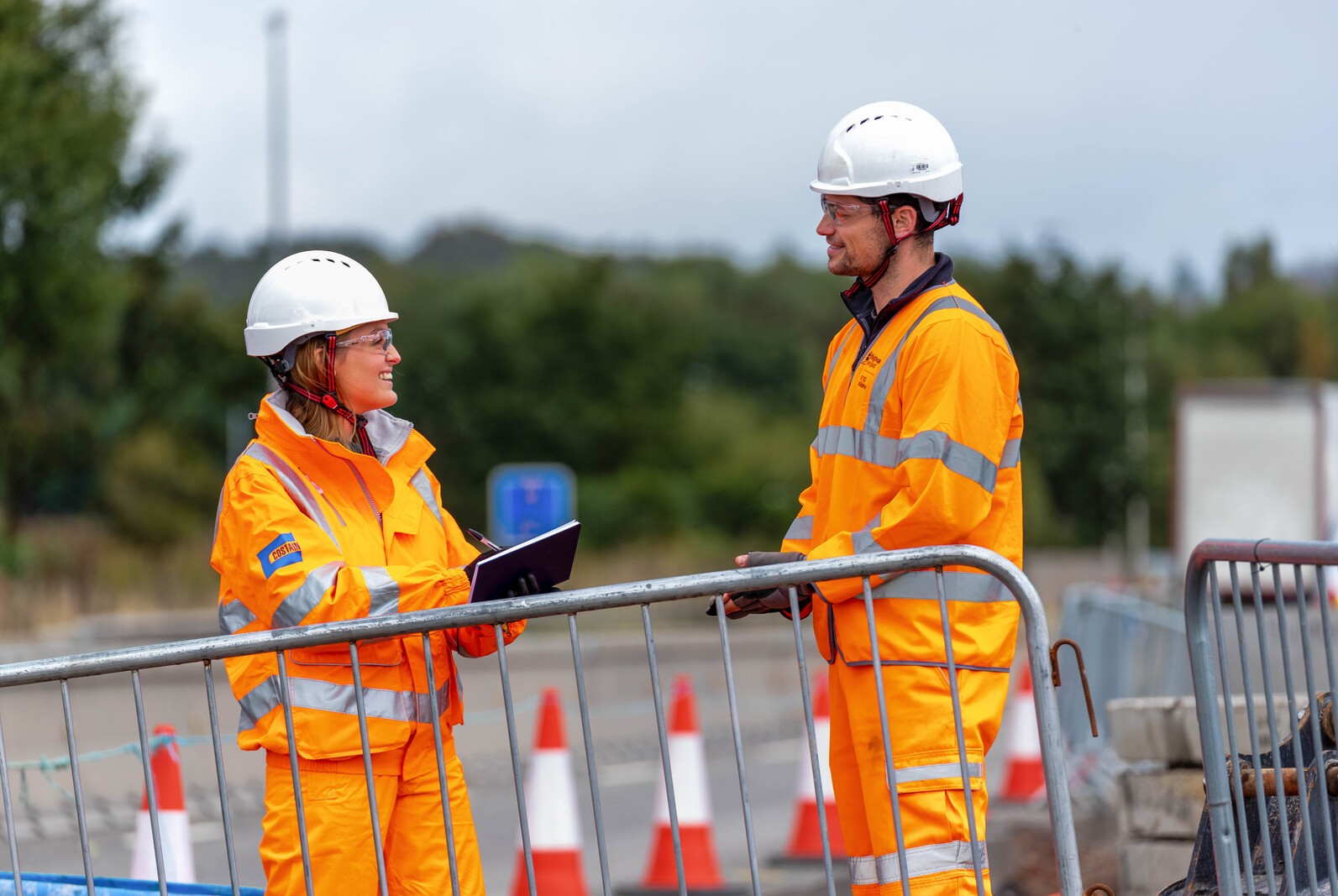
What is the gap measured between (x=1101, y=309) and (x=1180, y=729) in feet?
136

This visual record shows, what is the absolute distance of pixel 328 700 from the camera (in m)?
3.87

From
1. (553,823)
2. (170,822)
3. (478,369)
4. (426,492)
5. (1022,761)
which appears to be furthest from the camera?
(478,369)

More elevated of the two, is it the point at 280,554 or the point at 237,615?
the point at 280,554

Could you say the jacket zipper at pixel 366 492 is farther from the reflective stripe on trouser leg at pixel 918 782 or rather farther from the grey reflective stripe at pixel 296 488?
the reflective stripe on trouser leg at pixel 918 782

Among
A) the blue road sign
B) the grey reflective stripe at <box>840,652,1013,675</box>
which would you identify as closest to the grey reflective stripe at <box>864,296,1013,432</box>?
the grey reflective stripe at <box>840,652,1013,675</box>

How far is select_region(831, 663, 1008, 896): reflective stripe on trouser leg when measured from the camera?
3736mm

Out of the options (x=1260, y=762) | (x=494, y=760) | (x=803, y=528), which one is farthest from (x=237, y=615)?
(x=494, y=760)

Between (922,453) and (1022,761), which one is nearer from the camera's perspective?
(922,453)

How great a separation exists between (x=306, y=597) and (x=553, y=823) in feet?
12.9

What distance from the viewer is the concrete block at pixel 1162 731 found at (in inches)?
244

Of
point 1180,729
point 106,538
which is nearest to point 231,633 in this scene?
point 1180,729

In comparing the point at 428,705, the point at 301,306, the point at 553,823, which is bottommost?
the point at 553,823

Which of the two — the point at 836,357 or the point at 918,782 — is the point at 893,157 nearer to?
the point at 836,357

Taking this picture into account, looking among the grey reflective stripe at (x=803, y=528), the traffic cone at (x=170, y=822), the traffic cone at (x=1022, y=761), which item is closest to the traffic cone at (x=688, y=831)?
the traffic cone at (x=170, y=822)
